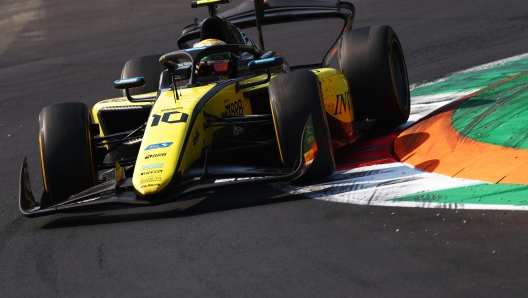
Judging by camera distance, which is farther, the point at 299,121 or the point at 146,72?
the point at 146,72

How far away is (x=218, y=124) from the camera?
7.36 m

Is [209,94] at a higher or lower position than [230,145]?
higher

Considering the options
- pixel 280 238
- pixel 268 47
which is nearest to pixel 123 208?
pixel 280 238

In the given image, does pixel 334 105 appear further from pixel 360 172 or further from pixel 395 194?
pixel 395 194

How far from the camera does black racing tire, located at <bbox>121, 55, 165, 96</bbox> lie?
9.76 meters

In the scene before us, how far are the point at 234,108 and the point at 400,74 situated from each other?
7.66 ft

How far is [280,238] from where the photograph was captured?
228 inches

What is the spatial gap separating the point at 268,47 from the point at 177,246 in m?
8.74

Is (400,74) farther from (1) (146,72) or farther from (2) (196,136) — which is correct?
(2) (196,136)

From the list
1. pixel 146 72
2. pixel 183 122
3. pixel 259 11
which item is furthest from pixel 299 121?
pixel 146 72

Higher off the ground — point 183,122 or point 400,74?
point 183,122

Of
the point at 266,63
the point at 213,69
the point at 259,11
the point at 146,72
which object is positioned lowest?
the point at 146,72

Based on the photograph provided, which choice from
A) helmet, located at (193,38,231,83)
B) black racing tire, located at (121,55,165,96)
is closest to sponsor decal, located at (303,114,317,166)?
helmet, located at (193,38,231,83)

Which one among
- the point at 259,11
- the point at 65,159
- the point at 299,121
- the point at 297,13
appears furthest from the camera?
the point at 259,11
